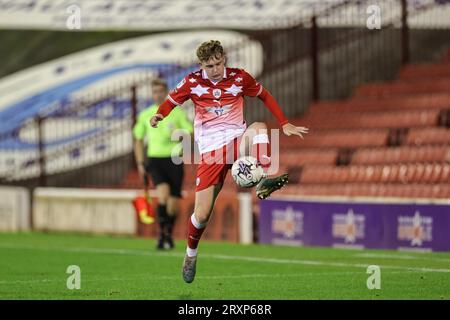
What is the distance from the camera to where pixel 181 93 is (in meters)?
13.6

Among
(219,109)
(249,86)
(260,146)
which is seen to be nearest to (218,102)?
(219,109)

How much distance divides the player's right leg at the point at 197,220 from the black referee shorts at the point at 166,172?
5.82 meters

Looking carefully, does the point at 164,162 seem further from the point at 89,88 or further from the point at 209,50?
Result: the point at 89,88

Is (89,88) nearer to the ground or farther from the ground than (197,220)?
farther from the ground

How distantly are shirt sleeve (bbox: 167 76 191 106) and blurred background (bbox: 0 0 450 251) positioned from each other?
581 cm

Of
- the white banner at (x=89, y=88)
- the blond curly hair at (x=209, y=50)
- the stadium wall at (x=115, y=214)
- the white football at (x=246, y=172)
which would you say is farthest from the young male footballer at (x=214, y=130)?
the white banner at (x=89, y=88)

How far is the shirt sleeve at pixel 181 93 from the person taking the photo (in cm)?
1354

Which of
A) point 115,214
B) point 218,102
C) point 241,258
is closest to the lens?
point 218,102

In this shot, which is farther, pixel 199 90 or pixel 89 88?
pixel 89 88

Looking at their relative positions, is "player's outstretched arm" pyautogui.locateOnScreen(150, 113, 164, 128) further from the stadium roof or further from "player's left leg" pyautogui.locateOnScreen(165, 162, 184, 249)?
the stadium roof

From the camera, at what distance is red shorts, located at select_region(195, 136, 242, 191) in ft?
43.9

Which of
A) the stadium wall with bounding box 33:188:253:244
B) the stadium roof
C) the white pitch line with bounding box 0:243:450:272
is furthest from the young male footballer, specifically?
the stadium roof

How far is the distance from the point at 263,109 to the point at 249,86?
12.7 meters
